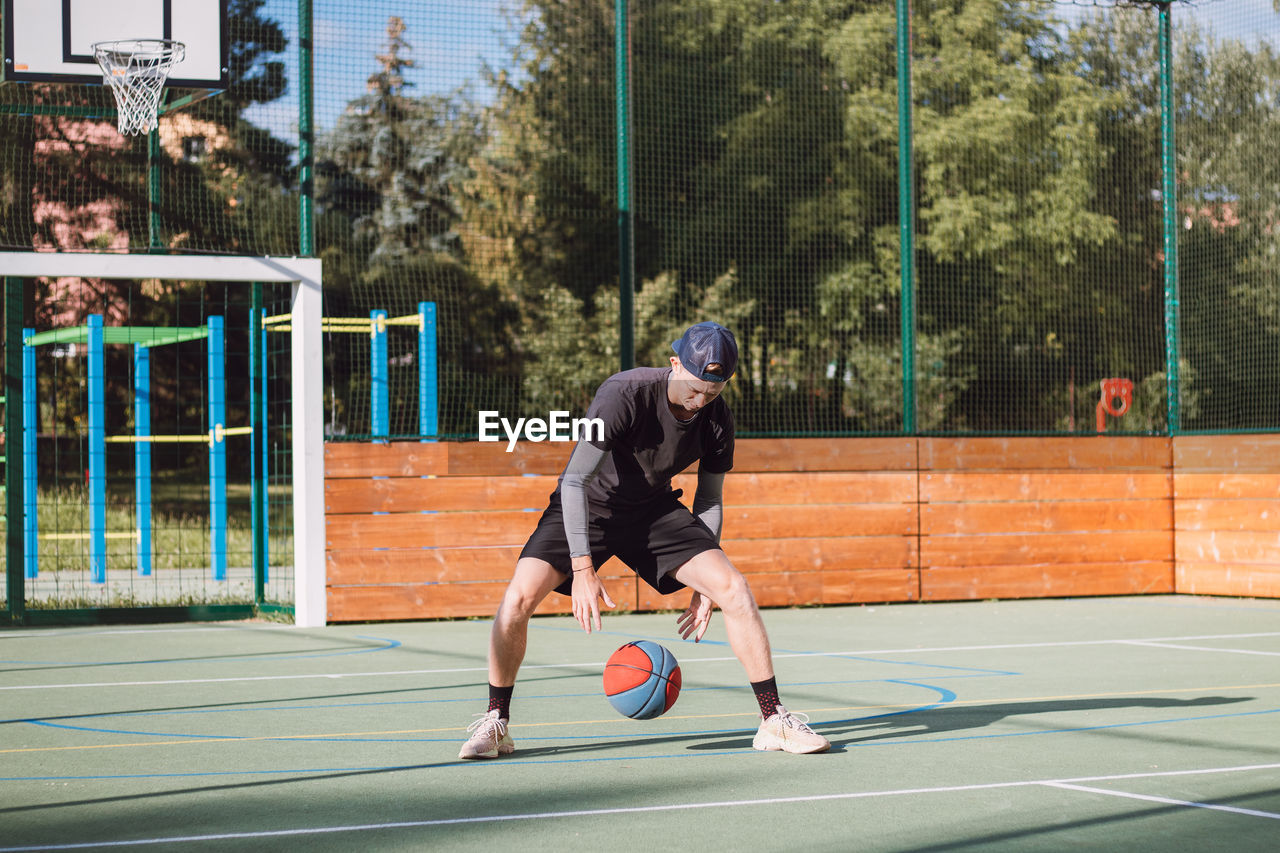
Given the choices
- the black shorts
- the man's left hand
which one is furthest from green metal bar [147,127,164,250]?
the man's left hand

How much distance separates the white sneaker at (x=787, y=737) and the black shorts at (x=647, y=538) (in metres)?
0.63

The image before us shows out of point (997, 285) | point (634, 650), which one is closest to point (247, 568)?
point (997, 285)

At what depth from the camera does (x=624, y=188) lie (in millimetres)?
12250

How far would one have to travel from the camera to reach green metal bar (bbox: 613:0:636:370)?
12.0 m

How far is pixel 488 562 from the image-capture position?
37.7 ft

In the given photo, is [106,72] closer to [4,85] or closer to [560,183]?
[4,85]

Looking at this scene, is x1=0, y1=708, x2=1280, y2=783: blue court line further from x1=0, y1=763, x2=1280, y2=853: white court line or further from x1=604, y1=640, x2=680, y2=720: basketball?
x1=0, y1=763, x2=1280, y2=853: white court line

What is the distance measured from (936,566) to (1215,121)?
5.57 m

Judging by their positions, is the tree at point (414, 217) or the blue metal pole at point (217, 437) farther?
the tree at point (414, 217)

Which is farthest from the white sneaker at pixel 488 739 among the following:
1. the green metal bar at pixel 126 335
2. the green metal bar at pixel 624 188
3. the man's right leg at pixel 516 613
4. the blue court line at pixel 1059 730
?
the green metal bar at pixel 126 335

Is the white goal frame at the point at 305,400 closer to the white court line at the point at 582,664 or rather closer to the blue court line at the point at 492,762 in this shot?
the white court line at the point at 582,664

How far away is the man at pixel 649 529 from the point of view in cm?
539

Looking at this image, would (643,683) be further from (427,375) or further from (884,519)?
(884,519)

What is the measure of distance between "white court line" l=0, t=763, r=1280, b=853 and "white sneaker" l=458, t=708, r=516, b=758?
999 mm
